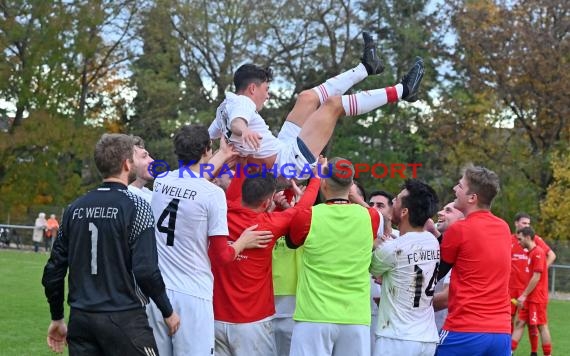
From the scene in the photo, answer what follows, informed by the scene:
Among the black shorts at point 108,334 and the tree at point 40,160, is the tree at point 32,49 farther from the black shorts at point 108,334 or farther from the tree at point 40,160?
the black shorts at point 108,334

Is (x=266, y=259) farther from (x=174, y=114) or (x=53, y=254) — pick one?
(x=174, y=114)

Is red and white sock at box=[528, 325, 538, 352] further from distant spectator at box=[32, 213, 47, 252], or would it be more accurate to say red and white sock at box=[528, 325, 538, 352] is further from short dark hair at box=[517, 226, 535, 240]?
distant spectator at box=[32, 213, 47, 252]

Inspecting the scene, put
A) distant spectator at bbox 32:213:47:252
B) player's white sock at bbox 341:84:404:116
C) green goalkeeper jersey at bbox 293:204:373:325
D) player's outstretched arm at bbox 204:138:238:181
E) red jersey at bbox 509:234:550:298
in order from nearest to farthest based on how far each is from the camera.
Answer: green goalkeeper jersey at bbox 293:204:373:325 → player's outstretched arm at bbox 204:138:238:181 → player's white sock at bbox 341:84:404:116 → red jersey at bbox 509:234:550:298 → distant spectator at bbox 32:213:47:252

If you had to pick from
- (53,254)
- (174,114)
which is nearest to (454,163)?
(174,114)

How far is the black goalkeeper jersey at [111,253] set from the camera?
211 inches

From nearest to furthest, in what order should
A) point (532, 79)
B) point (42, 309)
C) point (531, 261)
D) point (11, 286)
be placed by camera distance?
point (531, 261) < point (42, 309) < point (11, 286) < point (532, 79)

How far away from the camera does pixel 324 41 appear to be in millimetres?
40688

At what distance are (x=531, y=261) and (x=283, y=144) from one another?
7235 millimetres

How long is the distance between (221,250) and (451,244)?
75.8 inches

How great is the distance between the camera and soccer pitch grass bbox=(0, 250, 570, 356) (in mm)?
11594

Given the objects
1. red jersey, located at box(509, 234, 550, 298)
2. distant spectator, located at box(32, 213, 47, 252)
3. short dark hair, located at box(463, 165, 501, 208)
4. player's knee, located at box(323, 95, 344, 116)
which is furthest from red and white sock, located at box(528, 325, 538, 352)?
distant spectator, located at box(32, 213, 47, 252)

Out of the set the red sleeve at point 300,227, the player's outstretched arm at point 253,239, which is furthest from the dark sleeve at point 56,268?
the red sleeve at point 300,227

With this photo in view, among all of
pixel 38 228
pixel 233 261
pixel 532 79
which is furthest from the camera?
pixel 38 228

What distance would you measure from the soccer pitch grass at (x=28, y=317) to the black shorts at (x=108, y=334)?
5.90 m
